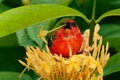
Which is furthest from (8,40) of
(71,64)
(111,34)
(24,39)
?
(71,64)

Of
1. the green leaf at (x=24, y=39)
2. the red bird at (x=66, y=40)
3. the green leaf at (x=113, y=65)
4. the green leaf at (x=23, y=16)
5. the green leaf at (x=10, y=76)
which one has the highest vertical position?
the green leaf at (x=23, y=16)

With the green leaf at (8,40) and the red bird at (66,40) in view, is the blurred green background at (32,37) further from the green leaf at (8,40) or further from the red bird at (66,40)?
the red bird at (66,40)

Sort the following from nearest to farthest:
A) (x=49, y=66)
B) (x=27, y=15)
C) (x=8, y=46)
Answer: (x=27, y=15)
(x=49, y=66)
(x=8, y=46)

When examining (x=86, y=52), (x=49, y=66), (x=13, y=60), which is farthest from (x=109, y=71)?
(x=13, y=60)

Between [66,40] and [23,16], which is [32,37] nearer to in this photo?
[66,40]

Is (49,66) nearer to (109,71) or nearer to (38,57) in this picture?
(38,57)

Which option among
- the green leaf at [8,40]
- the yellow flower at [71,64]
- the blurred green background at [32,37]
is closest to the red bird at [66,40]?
the yellow flower at [71,64]

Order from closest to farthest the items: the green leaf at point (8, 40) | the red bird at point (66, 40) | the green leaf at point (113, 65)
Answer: the red bird at point (66, 40) < the green leaf at point (113, 65) < the green leaf at point (8, 40)

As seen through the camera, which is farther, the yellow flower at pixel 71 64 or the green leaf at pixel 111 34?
the green leaf at pixel 111 34
